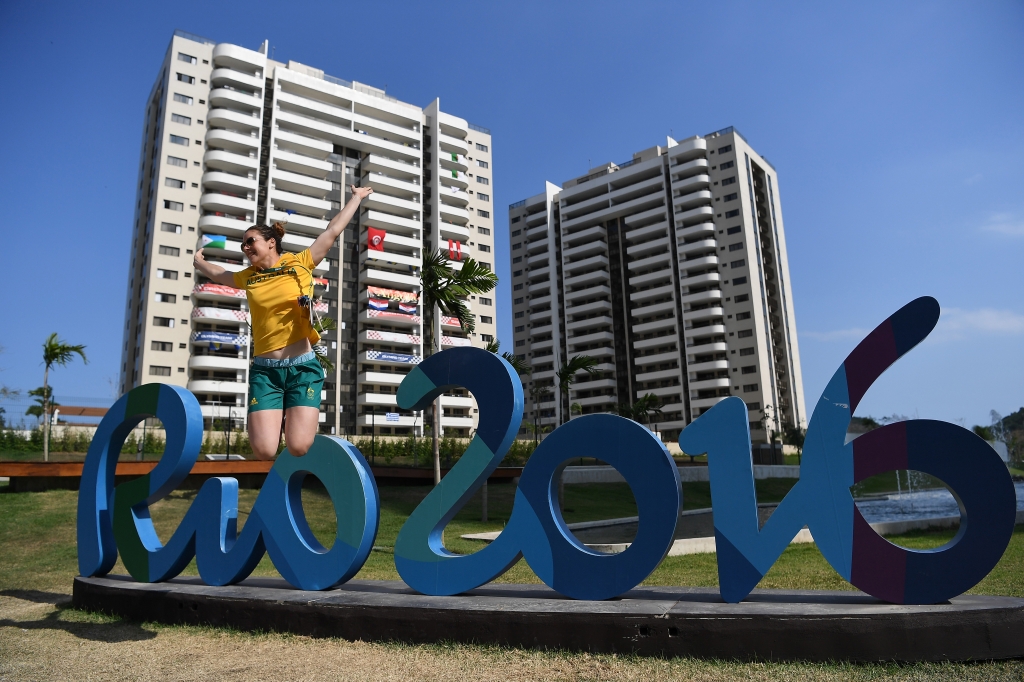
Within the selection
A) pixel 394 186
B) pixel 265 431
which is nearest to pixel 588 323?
pixel 394 186

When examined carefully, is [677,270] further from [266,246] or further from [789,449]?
[266,246]

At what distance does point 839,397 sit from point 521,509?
11.4ft

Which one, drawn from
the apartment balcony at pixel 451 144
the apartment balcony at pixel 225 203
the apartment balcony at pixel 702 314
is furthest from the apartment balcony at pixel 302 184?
the apartment balcony at pixel 702 314

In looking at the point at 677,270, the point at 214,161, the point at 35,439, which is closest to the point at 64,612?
the point at 35,439

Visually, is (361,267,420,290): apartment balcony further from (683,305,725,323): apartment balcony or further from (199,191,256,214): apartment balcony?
(683,305,725,323): apartment balcony

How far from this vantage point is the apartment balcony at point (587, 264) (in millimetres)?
97625

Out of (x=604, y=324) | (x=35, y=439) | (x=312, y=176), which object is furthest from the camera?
(x=604, y=324)

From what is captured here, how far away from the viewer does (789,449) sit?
7838 centimetres

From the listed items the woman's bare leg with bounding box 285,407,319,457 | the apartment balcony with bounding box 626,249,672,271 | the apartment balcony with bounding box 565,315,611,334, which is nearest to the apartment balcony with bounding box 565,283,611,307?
the apartment balcony with bounding box 565,315,611,334

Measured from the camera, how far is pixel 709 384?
80.8m

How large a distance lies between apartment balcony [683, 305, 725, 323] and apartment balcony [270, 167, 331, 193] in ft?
149

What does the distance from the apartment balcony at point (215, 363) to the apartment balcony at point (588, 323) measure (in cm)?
4975

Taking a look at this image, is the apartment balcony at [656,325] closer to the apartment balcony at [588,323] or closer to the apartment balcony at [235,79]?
the apartment balcony at [588,323]

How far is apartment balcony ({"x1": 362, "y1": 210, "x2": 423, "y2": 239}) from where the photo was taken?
75000 millimetres
